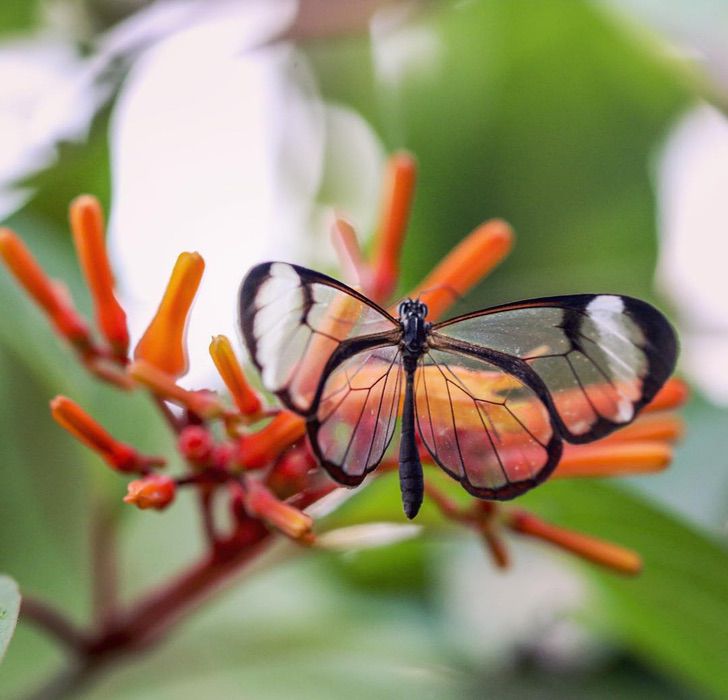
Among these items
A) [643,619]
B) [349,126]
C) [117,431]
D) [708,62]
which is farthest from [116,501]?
[708,62]

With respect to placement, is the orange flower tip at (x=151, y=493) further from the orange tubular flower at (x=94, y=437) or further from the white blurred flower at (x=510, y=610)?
the white blurred flower at (x=510, y=610)

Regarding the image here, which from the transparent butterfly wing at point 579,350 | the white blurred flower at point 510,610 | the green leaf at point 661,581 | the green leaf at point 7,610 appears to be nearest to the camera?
the green leaf at point 7,610

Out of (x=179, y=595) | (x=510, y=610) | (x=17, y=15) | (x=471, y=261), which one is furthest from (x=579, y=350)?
(x=17, y=15)

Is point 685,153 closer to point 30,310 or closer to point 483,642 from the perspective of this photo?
point 483,642

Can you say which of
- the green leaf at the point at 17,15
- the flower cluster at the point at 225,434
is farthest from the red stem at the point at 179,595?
the green leaf at the point at 17,15

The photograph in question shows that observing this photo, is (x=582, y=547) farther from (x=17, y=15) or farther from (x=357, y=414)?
(x=17, y=15)
